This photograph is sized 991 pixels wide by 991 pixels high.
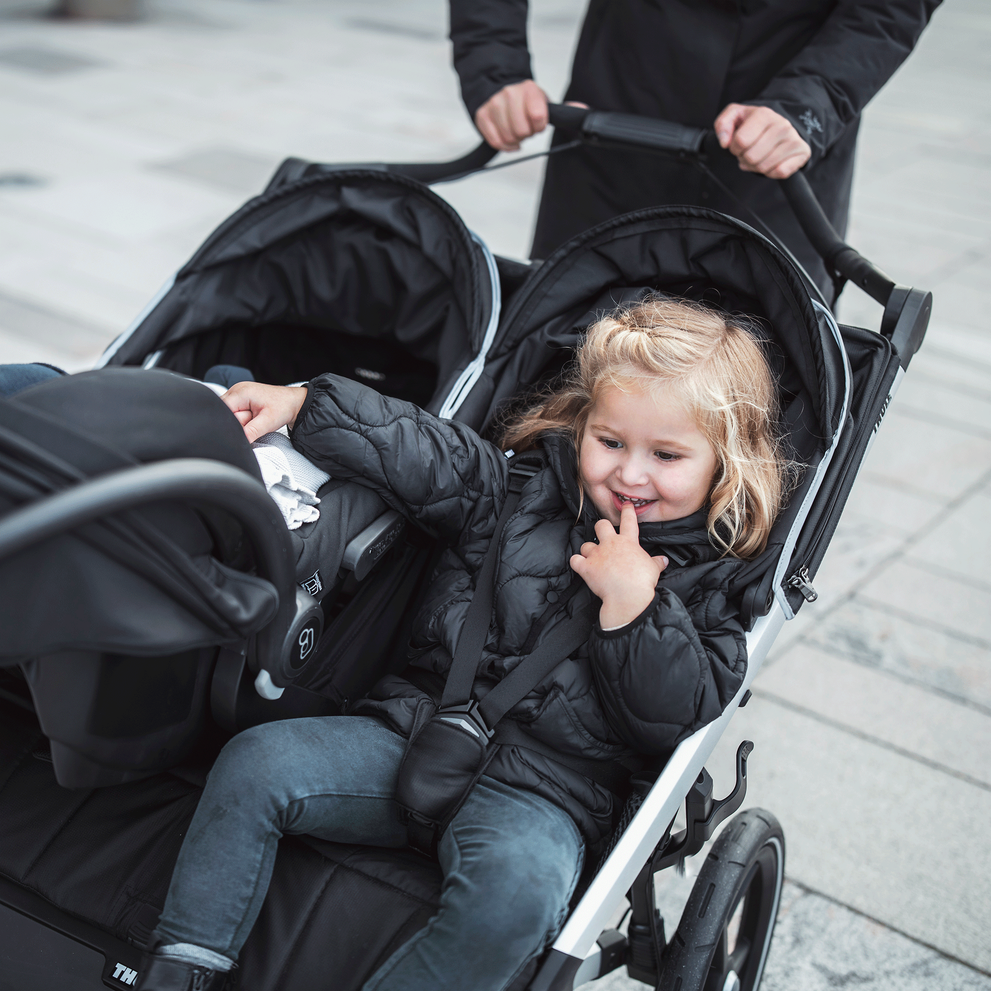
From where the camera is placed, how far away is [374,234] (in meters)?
2.03

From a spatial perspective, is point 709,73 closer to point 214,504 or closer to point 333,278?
point 333,278

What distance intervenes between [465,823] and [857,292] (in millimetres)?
4287

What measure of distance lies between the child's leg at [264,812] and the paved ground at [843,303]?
2.69 feet

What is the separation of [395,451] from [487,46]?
1.05 meters

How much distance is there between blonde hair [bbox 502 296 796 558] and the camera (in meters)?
1.54

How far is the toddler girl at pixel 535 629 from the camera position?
1234 millimetres

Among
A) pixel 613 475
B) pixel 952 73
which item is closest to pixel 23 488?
pixel 613 475

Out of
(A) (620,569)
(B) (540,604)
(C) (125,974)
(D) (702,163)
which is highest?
(D) (702,163)

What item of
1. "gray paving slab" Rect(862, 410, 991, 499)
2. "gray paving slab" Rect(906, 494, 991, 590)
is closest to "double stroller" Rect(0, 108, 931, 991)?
"gray paving slab" Rect(906, 494, 991, 590)

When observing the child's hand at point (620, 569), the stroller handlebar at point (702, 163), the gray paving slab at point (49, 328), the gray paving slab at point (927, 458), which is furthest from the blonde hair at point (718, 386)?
the gray paving slab at point (49, 328)

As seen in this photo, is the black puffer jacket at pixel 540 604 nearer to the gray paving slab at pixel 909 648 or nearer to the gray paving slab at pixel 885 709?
the gray paving slab at pixel 885 709

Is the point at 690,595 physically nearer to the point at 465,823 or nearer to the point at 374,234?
the point at 465,823

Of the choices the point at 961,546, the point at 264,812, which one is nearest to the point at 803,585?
the point at 264,812

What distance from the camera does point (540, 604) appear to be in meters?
1.54
